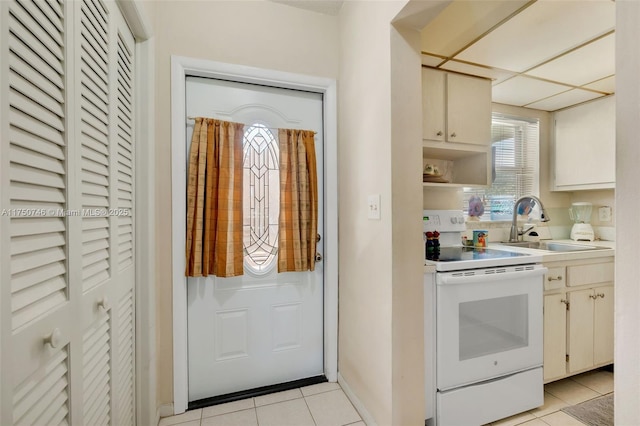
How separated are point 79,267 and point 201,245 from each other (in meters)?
0.83

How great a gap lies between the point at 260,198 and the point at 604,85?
276cm

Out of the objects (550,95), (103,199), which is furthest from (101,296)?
(550,95)

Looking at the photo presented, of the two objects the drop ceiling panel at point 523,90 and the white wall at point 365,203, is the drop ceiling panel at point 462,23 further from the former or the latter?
the drop ceiling panel at point 523,90

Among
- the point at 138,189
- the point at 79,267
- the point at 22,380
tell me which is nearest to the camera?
the point at 22,380

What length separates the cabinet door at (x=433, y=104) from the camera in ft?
6.25

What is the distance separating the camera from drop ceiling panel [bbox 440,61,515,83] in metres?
1.95

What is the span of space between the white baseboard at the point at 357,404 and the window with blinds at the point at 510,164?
5.82 ft

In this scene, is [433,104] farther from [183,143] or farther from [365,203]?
[183,143]

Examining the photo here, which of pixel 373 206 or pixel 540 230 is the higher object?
pixel 373 206

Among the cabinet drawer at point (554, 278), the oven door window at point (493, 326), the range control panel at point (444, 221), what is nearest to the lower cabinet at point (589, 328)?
the cabinet drawer at point (554, 278)

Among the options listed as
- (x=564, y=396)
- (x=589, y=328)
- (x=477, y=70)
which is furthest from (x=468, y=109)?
(x=564, y=396)

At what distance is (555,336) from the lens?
6.07 feet

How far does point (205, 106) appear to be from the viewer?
5.77 feet

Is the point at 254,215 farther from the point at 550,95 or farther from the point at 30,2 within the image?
the point at 550,95
